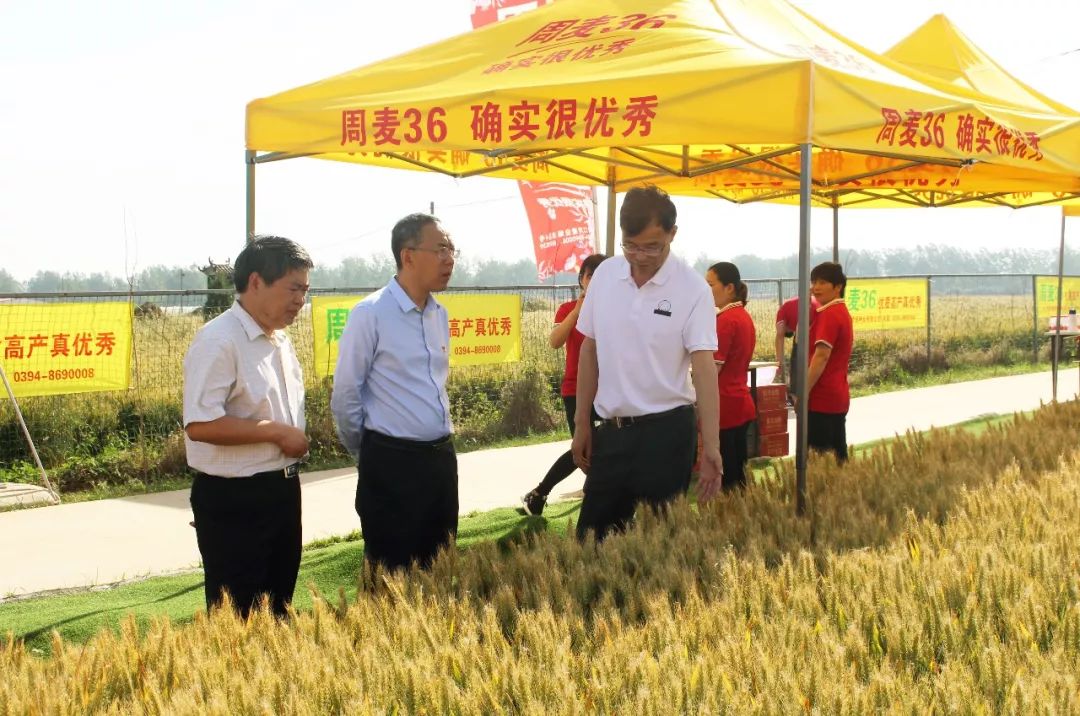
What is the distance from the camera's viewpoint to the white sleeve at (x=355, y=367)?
404cm

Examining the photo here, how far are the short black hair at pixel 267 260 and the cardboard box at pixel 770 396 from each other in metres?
5.57

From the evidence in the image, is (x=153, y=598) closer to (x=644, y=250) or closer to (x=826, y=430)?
(x=644, y=250)

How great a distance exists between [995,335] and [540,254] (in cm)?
1191

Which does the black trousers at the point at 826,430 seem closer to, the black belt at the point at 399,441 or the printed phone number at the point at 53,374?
the black belt at the point at 399,441

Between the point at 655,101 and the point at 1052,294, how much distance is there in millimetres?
19741

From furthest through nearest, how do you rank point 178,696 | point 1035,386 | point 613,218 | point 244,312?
point 1035,386 < point 613,218 < point 244,312 < point 178,696

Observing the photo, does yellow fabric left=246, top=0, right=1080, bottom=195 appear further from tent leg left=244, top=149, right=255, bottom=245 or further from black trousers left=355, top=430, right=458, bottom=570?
black trousers left=355, top=430, right=458, bottom=570

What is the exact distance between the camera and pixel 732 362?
619 centimetres

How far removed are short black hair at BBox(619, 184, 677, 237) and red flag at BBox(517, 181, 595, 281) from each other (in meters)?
10.7

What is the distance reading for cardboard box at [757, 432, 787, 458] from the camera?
8.49m

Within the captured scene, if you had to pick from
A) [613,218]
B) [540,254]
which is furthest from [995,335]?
[613,218]

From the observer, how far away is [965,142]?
582 cm

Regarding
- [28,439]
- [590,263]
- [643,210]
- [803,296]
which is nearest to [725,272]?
[590,263]

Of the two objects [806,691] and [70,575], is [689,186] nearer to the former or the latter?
[70,575]
